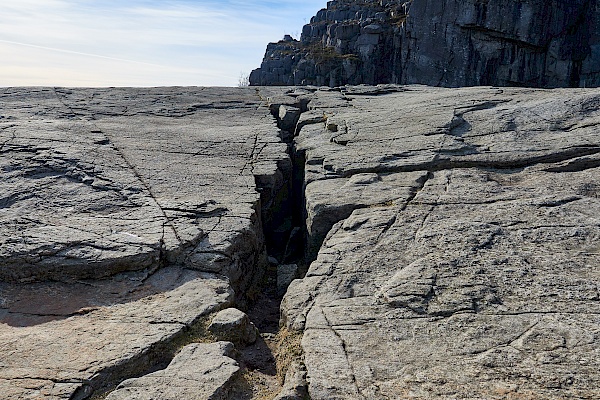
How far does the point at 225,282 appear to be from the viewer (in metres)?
6.82

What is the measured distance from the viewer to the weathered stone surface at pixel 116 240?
5.35 m

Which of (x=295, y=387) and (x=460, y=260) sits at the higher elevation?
(x=460, y=260)

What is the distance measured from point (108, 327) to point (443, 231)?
4042 mm

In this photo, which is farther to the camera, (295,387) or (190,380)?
(190,380)

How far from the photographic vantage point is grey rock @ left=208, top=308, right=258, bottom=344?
5.80 m

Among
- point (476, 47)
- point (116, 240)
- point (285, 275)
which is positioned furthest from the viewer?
point (476, 47)

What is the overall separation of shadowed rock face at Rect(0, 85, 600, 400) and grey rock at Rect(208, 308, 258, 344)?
3 cm

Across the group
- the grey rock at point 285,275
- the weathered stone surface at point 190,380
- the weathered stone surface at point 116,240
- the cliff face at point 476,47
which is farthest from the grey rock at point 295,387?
the cliff face at point 476,47

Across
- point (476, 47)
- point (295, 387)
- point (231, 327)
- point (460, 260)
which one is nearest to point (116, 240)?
point (231, 327)

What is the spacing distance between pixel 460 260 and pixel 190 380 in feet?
10.3

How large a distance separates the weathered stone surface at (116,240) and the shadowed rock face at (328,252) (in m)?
0.03

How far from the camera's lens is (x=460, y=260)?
19.6ft

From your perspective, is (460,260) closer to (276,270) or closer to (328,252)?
(328,252)

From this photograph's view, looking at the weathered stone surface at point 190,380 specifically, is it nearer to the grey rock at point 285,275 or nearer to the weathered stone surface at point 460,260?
the weathered stone surface at point 460,260
